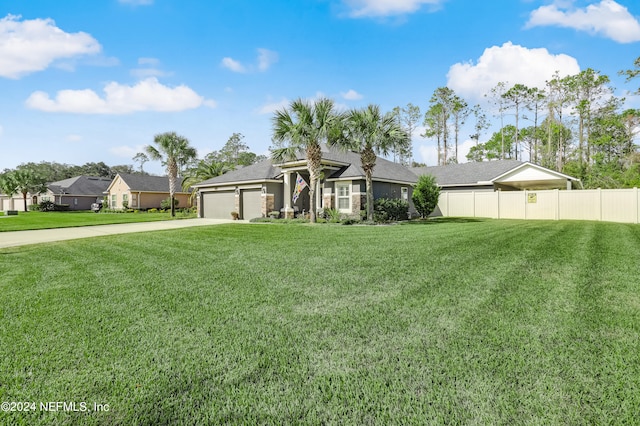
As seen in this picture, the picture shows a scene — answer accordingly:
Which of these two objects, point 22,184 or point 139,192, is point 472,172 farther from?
point 22,184

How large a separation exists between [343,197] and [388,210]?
269 cm

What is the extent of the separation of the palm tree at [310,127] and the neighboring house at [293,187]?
155 centimetres

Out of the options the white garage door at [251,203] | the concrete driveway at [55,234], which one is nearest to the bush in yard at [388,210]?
the white garage door at [251,203]

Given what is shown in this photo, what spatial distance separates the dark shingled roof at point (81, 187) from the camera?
143ft

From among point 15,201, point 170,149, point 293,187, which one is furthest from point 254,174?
point 15,201

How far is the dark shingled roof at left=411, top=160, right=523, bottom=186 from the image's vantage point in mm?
23312

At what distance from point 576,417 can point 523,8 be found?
16061mm

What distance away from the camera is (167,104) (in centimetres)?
2014

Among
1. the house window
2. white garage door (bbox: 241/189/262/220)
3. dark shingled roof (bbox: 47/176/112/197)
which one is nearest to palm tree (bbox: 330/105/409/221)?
the house window

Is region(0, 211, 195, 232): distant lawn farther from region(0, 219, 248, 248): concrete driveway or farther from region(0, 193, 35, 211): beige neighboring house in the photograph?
region(0, 193, 35, 211): beige neighboring house

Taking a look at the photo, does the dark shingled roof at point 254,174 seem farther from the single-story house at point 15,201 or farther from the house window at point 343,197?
the single-story house at point 15,201

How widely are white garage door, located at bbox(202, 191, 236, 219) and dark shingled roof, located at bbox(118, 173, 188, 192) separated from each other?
1785cm

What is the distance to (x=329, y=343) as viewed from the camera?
3.15 meters

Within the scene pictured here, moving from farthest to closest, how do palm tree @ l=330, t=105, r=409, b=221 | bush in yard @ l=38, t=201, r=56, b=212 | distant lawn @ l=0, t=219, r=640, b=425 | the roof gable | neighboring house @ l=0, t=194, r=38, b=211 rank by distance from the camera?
neighboring house @ l=0, t=194, r=38, b=211 → bush in yard @ l=38, t=201, r=56, b=212 → the roof gable → palm tree @ l=330, t=105, r=409, b=221 → distant lawn @ l=0, t=219, r=640, b=425
